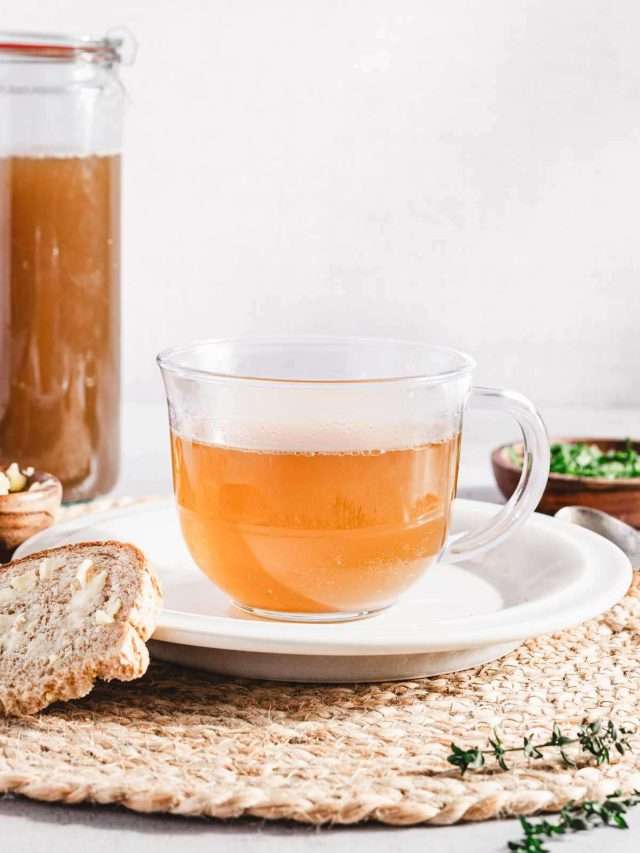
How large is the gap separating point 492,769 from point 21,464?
984mm

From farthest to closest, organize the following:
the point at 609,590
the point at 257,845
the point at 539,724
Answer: the point at 609,590 → the point at 539,724 → the point at 257,845

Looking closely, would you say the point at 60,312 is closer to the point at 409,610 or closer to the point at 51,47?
the point at 51,47

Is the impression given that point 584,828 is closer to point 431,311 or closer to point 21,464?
point 21,464

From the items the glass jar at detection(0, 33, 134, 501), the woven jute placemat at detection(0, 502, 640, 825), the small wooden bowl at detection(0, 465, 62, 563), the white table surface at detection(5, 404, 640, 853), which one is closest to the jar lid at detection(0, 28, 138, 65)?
the glass jar at detection(0, 33, 134, 501)

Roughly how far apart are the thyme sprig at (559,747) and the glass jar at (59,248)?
958 mm

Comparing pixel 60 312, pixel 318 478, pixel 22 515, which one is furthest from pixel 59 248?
pixel 318 478

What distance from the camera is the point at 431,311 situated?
2645mm

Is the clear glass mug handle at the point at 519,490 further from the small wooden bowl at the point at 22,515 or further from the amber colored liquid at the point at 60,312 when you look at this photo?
the amber colored liquid at the point at 60,312

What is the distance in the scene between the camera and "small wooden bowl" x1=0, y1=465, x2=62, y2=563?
146 centimetres

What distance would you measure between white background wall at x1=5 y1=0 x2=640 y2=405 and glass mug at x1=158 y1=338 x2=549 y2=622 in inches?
53.5

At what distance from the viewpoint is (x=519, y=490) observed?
1322mm

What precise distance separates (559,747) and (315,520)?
29 centimetres

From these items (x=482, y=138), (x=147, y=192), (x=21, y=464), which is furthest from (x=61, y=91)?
(x=482, y=138)

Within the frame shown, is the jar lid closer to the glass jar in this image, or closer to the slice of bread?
the glass jar
